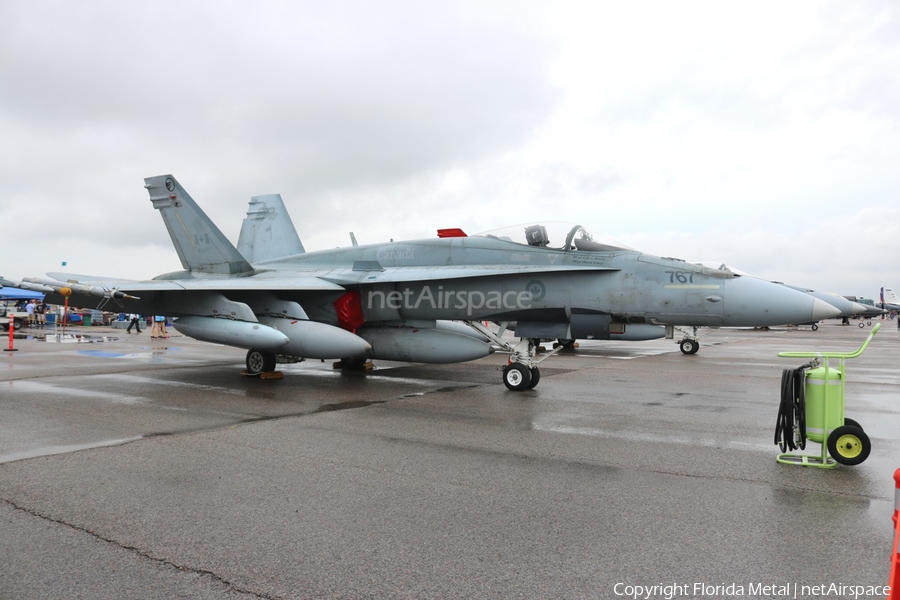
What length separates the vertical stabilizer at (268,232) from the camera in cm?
1600

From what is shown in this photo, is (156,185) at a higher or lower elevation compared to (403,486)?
higher

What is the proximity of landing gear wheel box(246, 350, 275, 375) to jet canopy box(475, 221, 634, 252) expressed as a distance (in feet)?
15.4

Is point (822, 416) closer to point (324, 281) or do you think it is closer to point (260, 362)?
point (324, 281)

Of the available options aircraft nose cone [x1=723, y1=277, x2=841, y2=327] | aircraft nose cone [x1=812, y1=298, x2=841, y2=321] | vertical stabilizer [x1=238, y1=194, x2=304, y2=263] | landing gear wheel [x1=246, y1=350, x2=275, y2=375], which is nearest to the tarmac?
aircraft nose cone [x1=723, y1=277, x2=841, y2=327]

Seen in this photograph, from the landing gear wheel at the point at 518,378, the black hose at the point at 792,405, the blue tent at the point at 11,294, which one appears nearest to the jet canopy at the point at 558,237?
the landing gear wheel at the point at 518,378

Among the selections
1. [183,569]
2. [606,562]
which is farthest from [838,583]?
[183,569]

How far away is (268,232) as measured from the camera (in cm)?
1611

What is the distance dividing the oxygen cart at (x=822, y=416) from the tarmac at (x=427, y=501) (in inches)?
6.5

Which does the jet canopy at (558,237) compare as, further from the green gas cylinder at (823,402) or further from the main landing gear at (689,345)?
the main landing gear at (689,345)

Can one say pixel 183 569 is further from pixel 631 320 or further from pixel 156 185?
pixel 156 185

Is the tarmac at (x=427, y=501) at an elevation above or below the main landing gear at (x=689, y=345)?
below

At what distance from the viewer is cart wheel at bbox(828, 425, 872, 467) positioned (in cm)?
486

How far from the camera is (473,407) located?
8.02m

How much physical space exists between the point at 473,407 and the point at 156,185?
9.11 meters
